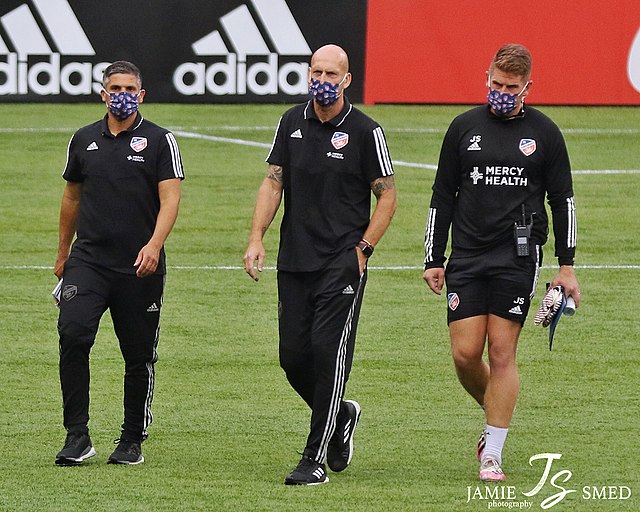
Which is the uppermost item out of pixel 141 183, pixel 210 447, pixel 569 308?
pixel 141 183

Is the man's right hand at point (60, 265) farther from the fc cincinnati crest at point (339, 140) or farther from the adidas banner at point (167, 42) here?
the adidas banner at point (167, 42)

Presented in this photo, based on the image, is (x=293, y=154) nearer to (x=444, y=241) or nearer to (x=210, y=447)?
(x=444, y=241)

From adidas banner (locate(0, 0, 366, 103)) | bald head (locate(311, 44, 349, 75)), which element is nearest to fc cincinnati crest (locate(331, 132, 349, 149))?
bald head (locate(311, 44, 349, 75))

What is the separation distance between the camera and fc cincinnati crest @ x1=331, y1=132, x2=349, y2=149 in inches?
311

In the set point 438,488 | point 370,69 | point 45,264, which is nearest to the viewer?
point 438,488

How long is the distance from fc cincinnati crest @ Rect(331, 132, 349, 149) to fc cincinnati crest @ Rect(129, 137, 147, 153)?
1.03m

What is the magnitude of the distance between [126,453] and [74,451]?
31cm

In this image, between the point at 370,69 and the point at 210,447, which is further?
the point at 370,69

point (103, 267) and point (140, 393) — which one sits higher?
point (103, 267)

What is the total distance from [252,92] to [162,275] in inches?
563

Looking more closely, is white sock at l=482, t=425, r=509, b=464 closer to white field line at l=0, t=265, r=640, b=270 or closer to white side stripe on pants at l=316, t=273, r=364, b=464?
white side stripe on pants at l=316, t=273, r=364, b=464

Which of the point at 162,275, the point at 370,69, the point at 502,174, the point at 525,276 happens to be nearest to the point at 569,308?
the point at 525,276

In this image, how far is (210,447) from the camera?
340 inches

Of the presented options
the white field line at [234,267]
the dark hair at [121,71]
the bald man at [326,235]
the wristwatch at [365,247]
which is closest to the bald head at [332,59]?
the bald man at [326,235]
